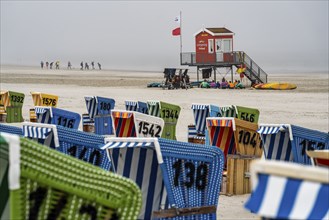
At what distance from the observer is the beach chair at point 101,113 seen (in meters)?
16.2

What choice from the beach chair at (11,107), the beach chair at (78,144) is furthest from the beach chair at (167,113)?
the beach chair at (78,144)

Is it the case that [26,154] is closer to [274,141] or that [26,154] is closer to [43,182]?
[43,182]

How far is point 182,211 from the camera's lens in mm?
5980

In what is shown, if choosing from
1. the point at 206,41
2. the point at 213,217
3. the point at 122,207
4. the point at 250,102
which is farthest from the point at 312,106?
the point at 122,207

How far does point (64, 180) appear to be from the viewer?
9.52ft

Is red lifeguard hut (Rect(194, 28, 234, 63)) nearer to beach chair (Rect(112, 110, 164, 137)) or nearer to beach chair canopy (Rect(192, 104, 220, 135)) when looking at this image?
beach chair canopy (Rect(192, 104, 220, 135))

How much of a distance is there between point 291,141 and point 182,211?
314 cm

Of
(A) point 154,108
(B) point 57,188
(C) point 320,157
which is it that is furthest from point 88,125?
(B) point 57,188

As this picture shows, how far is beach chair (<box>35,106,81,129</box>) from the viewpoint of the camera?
10.7 metres

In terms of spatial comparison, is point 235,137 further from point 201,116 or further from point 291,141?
point 201,116

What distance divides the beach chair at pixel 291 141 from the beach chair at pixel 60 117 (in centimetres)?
321

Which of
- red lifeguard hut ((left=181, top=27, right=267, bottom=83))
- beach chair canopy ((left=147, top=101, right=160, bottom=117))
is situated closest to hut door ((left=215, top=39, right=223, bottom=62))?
red lifeguard hut ((left=181, top=27, right=267, bottom=83))

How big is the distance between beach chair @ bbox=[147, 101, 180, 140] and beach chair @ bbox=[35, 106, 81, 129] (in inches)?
140

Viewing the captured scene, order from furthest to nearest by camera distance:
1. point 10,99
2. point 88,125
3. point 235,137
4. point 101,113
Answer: point 10,99 < point 101,113 < point 88,125 < point 235,137
